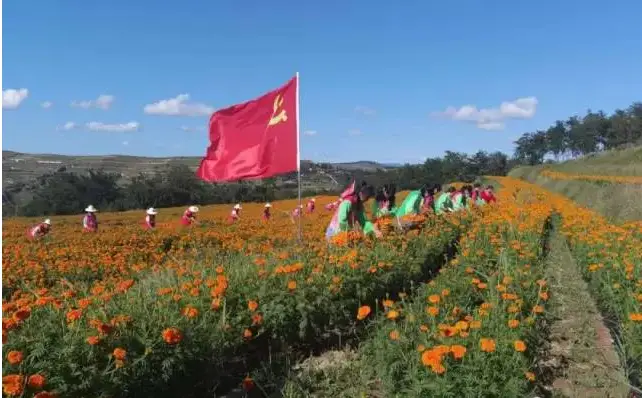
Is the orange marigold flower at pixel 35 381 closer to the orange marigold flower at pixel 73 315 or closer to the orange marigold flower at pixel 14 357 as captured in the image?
the orange marigold flower at pixel 14 357

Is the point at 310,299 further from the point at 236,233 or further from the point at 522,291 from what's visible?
the point at 236,233

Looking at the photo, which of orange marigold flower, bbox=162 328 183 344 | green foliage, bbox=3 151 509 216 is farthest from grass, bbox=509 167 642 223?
green foliage, bbox=3 151 509 216

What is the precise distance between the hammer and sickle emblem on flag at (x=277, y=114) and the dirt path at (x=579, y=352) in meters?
4.07

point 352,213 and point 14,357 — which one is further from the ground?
point 352,213

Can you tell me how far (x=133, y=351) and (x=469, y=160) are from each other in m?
91.2

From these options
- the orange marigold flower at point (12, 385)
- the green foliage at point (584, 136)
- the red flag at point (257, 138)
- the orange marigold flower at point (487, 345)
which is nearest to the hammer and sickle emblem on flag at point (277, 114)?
the red flag at point (257, 138)

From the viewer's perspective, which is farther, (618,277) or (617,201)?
(617,201)

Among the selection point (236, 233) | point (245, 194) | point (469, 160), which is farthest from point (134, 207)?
point (469, 160)

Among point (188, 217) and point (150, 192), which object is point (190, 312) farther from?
point (150, 192)

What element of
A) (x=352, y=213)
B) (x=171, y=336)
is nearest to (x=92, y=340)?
(x=171, y=336)

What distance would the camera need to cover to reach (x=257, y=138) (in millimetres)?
7973

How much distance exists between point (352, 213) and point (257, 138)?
5.97ft

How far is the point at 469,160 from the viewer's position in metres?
90.9

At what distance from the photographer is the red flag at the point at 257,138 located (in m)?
7.78
